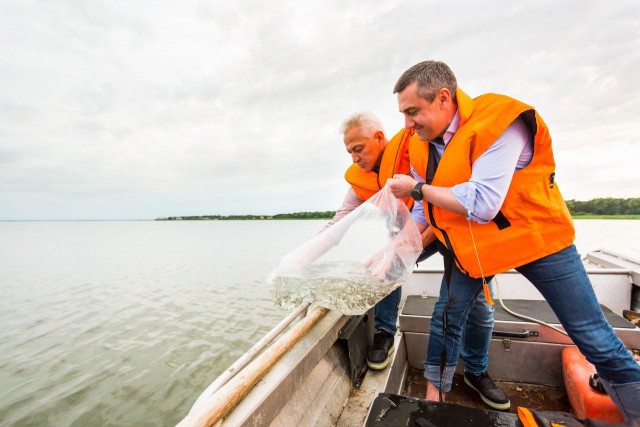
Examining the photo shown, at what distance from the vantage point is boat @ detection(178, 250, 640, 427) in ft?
3.90

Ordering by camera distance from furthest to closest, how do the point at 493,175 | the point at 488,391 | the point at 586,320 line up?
1. the point at 488,391
2. the point at 586,320
3. the point at 493,175

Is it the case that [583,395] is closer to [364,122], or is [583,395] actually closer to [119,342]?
[364,122]

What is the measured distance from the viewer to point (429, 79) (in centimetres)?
136

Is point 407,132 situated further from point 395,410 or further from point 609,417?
point 609,417

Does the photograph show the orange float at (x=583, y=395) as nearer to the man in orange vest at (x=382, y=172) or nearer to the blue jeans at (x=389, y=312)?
the man in orange vest at (x=382, y=172)

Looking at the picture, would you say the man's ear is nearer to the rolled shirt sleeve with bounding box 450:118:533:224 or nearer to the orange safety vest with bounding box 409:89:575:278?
the orange safety vest with bounding box 409:89:575:278

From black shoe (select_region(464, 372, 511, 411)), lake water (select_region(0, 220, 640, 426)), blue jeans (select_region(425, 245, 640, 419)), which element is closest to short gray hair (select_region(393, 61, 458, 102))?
→ blue jeans (select_region(425, 245, 640, 419))

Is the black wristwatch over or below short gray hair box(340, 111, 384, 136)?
below

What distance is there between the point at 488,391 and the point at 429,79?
189 cm

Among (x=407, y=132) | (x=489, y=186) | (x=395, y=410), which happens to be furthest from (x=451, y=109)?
(x=395, y=410)

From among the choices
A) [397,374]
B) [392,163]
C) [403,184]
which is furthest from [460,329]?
[392,163]

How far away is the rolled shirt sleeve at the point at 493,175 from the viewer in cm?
124

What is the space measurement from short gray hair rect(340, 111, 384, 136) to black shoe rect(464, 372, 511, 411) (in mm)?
1762

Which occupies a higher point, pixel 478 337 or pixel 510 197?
pixel 510 197
